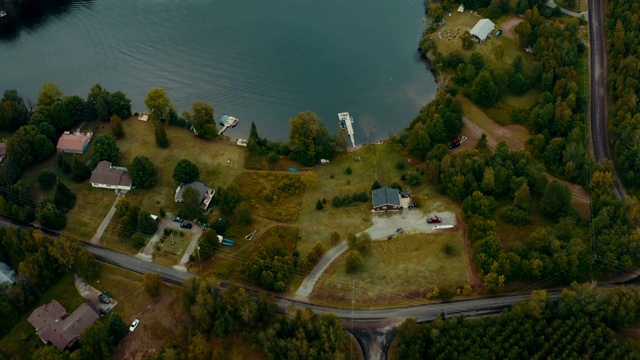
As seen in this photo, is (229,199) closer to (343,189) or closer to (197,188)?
(197,188)

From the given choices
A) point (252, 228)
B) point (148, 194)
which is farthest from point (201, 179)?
point (252, 228)

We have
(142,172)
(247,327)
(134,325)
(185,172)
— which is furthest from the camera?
(142,172)

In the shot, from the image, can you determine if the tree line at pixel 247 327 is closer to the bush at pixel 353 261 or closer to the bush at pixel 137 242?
the bush at pixel 353 261

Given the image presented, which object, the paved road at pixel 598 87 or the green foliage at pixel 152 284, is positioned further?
the paved road at pixel 598 87

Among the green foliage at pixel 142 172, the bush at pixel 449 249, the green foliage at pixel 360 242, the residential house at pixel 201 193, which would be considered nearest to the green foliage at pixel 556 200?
the bush at pixel 449 249

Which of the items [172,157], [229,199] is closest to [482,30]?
[229,199]

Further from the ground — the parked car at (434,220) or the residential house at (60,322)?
the parked car at (434,220)

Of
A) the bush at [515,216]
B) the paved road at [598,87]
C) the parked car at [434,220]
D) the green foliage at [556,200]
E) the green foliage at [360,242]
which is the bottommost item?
the green foliage at [360,242]

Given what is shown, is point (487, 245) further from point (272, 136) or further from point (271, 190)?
point (272, 136)
